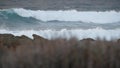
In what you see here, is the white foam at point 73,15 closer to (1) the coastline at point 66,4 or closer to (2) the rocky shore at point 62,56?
(1) the coastline at point 66,4

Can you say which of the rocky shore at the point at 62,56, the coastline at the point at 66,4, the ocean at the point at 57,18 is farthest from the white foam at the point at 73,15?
the rocky shore at the point at 62,56

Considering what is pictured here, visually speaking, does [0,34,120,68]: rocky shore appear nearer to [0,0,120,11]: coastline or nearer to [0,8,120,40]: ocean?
[0,8,120,40]: ocean

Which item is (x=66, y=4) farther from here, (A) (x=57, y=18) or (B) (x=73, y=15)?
(A) (x=57, y=18)

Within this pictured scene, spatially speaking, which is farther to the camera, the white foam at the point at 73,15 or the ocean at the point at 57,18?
the white foam at the point at 73,15

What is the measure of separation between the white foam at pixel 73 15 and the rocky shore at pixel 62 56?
2566cm

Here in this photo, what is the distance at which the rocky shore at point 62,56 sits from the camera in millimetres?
4492

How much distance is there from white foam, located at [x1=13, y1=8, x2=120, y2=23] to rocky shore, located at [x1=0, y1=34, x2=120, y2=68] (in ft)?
84.2

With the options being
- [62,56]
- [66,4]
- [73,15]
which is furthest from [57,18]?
[62,56]

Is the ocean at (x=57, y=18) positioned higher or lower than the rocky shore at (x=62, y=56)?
higher

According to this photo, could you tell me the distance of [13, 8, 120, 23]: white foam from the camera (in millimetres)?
31156

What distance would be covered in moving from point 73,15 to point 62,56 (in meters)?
28.7

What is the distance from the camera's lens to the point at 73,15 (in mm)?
33188

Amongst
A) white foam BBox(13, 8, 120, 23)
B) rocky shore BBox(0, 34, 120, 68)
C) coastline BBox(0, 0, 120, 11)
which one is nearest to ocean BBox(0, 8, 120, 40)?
white foam BBox(13, 8, 120, 23)

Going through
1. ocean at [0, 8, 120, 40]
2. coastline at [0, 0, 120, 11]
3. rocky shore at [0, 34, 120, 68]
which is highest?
coastline at [0, 0, 120, 11]
